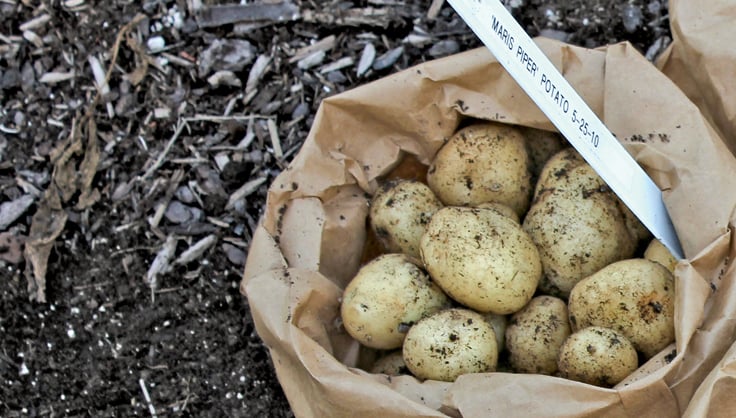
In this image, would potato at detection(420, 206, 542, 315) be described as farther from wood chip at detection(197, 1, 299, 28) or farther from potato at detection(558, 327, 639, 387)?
wood chip at detection(197, 1, 299, 28)

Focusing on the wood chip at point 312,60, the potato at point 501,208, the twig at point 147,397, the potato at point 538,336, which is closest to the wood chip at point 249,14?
the wood chip at point 312,60

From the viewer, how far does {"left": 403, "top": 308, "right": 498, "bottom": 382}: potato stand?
4.96 ft

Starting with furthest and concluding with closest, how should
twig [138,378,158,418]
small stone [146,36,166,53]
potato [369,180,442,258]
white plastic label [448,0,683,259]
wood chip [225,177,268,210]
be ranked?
1. small stone [146,36,166,53]
2. wood chip [225,177,268,210]
3. twig [138,378,158,418]
4. potato [369,180,442,258]
5. white plastic label [448,0,683,259]

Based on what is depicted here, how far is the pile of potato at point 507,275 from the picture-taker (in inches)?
58.8

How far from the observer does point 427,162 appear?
1870mm

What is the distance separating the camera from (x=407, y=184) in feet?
5.75

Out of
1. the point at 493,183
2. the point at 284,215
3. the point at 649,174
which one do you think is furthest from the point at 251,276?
the point at 649,174

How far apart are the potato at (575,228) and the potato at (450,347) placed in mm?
207

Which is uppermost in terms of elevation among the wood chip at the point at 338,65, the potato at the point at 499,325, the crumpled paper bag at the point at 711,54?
the crumpled paper bag at the point at 711,54

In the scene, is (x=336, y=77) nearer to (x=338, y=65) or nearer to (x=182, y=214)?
(x=338, y=65)

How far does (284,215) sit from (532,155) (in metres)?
0.53

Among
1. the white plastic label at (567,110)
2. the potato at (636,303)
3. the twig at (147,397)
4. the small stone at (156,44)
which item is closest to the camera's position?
the white plastic label at (567,110)

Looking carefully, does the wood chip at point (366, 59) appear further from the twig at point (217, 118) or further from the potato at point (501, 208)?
the potato at point (501, 208)

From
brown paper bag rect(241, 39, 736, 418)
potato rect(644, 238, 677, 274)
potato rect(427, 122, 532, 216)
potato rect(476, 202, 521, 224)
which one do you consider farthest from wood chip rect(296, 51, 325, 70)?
potato rect(644, 238, 677, 274)
